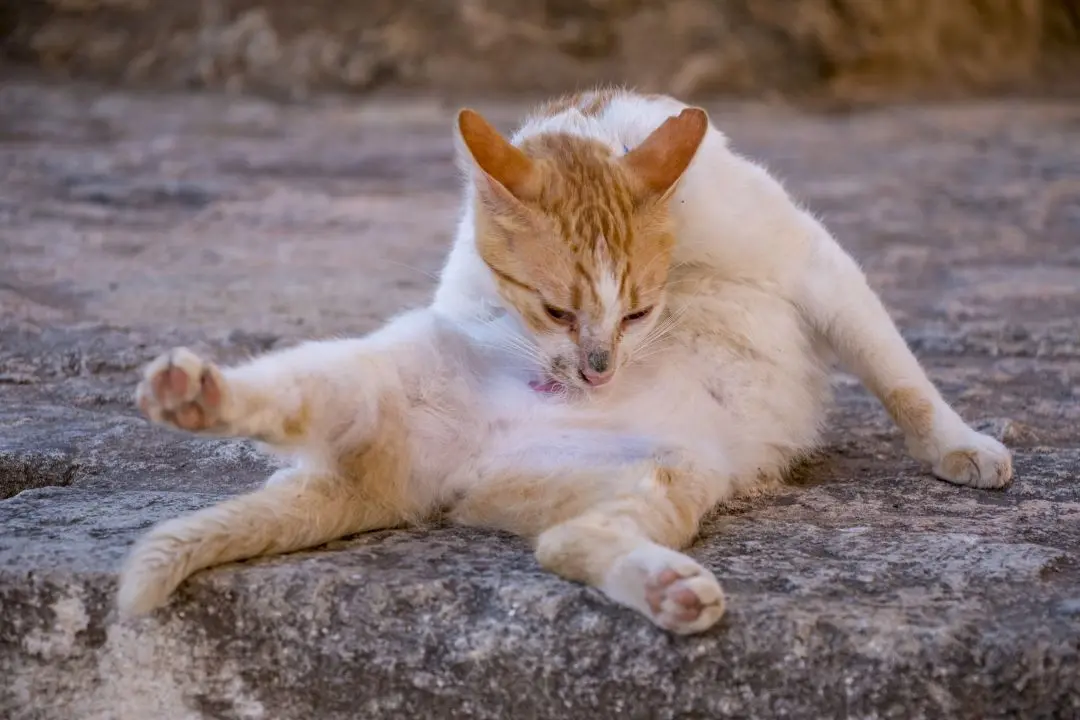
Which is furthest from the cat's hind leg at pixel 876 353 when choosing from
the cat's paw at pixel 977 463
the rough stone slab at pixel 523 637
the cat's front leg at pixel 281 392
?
the cat's front leg at pixel 281 392

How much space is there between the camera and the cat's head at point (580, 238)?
196 cm

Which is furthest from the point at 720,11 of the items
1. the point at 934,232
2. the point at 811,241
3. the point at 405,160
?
the point at 811,241

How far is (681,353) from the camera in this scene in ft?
6.92

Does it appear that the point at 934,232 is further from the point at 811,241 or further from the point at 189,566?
the point at 189,566

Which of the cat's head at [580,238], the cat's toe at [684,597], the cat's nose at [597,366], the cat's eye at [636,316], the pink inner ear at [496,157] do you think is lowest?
the cat's toe at [684,597]

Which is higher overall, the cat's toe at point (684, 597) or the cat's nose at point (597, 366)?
the cat's nose at point (597, 366)

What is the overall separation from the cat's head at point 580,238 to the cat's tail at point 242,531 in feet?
1.32

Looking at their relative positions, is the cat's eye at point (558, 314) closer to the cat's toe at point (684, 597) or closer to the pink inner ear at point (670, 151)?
the pink inner ear at point (670, 151)

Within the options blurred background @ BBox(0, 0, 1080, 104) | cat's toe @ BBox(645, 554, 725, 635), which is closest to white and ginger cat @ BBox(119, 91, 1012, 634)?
cat's toe @ BBox(645, 554, 725, 635)

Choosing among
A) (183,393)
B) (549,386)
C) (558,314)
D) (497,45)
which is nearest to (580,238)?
(558,314)

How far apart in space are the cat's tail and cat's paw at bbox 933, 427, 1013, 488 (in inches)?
35.8

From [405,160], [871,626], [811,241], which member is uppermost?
[811,241]

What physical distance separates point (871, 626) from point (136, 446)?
4.24 ft

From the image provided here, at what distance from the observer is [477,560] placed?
5.43ft
